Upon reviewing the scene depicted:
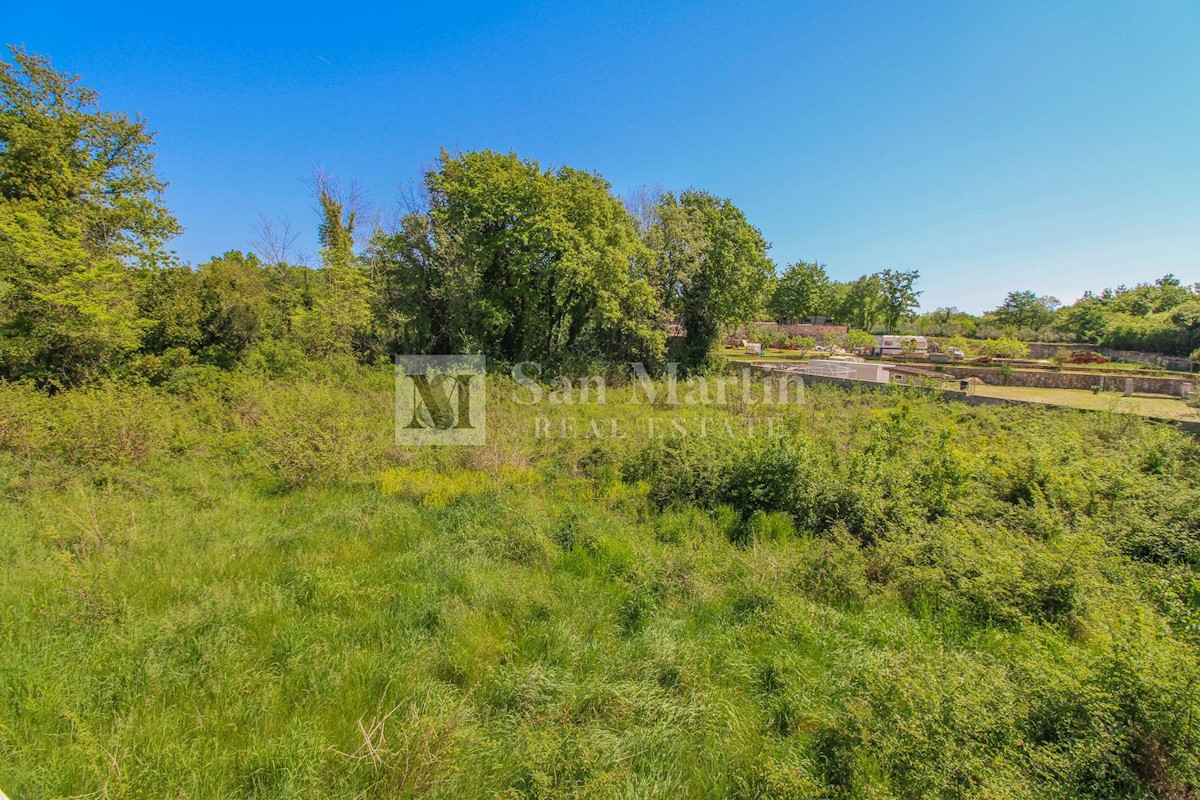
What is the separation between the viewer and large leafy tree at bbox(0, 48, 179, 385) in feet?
31.7

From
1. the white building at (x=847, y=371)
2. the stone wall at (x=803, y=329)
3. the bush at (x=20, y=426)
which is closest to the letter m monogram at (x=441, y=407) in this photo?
the bush at (x=20, y=426)

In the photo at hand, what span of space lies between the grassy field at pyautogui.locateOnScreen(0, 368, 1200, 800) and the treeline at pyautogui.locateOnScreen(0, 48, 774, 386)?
435cm

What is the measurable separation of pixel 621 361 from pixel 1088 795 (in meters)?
17.3

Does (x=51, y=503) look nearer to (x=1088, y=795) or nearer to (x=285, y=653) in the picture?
(x=285, y=653)

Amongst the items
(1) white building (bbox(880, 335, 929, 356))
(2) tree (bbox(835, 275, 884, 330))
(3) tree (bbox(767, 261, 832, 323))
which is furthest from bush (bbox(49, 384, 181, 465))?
(2) tree (bbox(835, 275, 884, 330))

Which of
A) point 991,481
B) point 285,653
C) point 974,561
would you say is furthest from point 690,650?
point 991,481

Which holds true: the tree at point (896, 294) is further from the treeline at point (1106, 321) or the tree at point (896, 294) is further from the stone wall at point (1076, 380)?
the stone wall at point (1076, 380)

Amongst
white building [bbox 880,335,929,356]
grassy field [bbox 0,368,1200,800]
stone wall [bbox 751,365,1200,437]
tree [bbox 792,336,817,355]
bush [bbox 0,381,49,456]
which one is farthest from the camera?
tree [bbox 792,336,817,355]

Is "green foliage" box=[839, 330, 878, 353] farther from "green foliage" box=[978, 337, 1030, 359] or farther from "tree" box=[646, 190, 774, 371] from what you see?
"tree" box=[646, 190, 774, 371]

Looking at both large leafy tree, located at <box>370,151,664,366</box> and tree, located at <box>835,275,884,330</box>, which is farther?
tree, located at <box>835,275,884,330</box>

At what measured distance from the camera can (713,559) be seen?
203 inches

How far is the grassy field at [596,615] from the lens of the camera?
2375mm

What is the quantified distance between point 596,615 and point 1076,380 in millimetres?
27155

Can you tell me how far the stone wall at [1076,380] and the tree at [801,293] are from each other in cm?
3118
